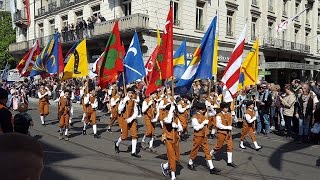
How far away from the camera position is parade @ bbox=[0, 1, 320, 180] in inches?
322

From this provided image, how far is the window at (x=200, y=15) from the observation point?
1078 inches

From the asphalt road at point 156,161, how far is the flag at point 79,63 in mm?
2242

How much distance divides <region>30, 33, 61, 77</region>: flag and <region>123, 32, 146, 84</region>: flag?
11.1 feet

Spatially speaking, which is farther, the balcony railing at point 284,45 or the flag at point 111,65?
the balcony railing at point 284,45

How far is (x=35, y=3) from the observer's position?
38.4 metres

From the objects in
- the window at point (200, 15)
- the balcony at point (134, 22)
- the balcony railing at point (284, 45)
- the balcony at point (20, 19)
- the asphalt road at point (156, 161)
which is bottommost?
the asphalt road at point (156, 161)

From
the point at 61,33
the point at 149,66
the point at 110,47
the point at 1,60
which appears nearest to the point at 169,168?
the point at 110,47

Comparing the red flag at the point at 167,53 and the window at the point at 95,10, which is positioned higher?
the window at the point at 95,10

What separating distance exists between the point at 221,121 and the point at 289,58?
104 feet

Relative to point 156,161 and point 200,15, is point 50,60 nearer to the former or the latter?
point 156,161

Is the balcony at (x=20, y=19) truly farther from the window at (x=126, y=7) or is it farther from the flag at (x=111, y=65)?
the flag at (x=111, y=65)

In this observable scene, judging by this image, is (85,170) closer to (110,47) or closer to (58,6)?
(110,47)

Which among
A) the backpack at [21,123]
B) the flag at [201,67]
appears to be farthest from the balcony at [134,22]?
the backpack at [21,123]

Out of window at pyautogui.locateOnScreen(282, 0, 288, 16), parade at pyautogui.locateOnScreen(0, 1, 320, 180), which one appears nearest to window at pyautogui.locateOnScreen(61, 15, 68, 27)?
parade at pyautogui.locateOnScreen(0, 1, 320, 180)
